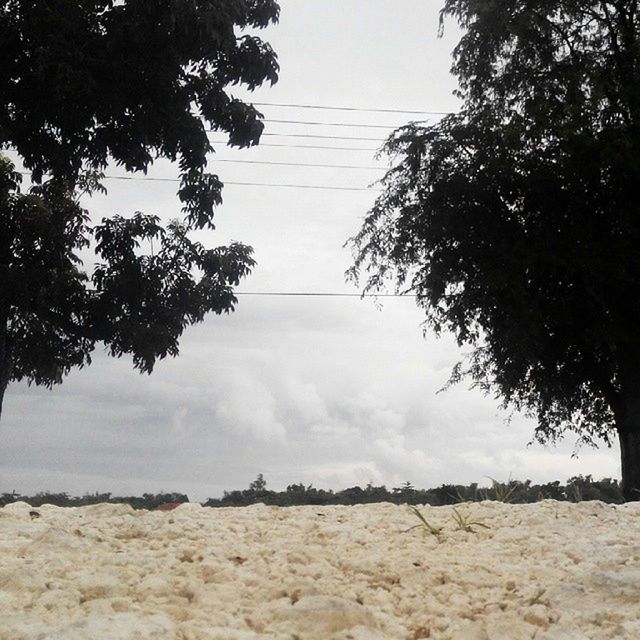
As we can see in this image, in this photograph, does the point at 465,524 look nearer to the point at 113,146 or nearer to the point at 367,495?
the point at 367,495

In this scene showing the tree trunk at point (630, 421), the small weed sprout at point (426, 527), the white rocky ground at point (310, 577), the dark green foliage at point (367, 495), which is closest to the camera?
the white rocky ground at point (310, 577)

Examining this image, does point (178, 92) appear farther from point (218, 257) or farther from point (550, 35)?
point (550, 35)

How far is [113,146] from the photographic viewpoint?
16875mm

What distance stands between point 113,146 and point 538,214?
8.92 meters

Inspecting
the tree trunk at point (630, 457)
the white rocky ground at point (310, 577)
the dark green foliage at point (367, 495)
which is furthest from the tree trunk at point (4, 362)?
the tree trunk at point (630, 457)

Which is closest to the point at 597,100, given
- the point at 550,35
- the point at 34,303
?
the point at 550,35

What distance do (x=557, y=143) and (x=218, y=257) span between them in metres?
7.67

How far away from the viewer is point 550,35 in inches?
793

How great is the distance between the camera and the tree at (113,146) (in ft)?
50.4

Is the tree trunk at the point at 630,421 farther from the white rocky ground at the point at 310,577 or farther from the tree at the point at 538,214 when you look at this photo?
the white rocky ground at the point at 310,577

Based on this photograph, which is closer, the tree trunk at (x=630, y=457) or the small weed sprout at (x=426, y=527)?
the small weed sprout at (x=426, y=527)

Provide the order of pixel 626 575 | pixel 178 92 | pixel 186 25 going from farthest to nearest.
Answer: pixel 178 92, pixel 186 25, pixel 626 575

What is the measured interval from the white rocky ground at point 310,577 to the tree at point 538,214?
11375 mm

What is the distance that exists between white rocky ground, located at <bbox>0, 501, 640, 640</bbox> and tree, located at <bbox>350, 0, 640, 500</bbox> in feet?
37.3
